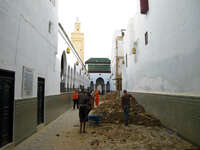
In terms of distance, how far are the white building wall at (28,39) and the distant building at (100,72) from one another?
31.1 m

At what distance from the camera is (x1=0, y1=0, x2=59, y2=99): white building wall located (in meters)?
4.50

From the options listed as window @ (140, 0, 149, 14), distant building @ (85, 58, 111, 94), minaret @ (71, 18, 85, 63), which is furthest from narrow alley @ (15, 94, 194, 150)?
minaret @ (71, 18, 85, 63)

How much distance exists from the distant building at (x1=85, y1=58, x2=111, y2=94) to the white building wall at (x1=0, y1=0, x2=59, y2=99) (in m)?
31.1

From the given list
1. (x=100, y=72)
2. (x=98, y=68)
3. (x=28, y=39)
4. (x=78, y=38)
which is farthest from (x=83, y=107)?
(x=78, y=38)

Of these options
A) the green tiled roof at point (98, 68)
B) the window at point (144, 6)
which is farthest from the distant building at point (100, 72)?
the window at point (144, 6)

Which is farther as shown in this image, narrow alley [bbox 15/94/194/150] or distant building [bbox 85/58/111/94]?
distant building [bbox 85/58/111/94]

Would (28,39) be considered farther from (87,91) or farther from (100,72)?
(100,72)

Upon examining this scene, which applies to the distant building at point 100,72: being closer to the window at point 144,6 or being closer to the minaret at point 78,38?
the minaret at point 78,38

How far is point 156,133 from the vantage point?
6.64m

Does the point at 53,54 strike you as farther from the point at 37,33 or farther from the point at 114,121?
the point at 114,121

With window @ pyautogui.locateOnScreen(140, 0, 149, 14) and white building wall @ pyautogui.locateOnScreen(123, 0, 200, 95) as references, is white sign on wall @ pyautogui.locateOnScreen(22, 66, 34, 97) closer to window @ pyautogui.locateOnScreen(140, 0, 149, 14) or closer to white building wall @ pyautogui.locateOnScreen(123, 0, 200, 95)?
white building wall @ pyautogui.locateOnScreen(123, 0, 200, 95)

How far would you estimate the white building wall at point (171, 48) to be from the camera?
5.32 meters

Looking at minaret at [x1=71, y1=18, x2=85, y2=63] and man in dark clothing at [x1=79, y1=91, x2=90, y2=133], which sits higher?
minaret at [x1=71, y1=18, x2=85, y2=63]

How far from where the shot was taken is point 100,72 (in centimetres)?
4044
